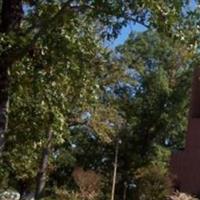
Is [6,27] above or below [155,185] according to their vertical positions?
below

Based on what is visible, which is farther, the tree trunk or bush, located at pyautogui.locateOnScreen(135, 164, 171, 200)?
bush, located at pyautogui.locateOnScreen(135, 164, 171, 200)

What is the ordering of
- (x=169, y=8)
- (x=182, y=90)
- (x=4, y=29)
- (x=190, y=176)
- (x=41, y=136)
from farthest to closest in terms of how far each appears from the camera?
(x=182, y=90)
(x=190, y=176)
(x=41, y=136)
(x=4, y=29)
(x=169, y=8)

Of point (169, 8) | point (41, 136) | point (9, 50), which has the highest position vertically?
point (169, 8)

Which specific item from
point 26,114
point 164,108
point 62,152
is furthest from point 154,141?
point 26,114

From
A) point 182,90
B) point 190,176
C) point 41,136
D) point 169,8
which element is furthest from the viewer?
point 182,90

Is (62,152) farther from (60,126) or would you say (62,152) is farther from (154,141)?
(60,126)

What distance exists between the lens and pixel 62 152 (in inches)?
2196

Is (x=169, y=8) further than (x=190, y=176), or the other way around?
(x=190, y=176)

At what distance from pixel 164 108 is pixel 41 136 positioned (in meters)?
41.9

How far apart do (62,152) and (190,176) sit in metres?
20.5

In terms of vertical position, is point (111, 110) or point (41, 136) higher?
point (111, 110)

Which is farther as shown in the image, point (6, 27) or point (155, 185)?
point (155, 185)

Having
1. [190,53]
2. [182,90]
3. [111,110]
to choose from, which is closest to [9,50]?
[190,53]

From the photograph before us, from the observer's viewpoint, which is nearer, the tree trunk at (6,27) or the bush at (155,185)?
the tree trunk at (6,27)
